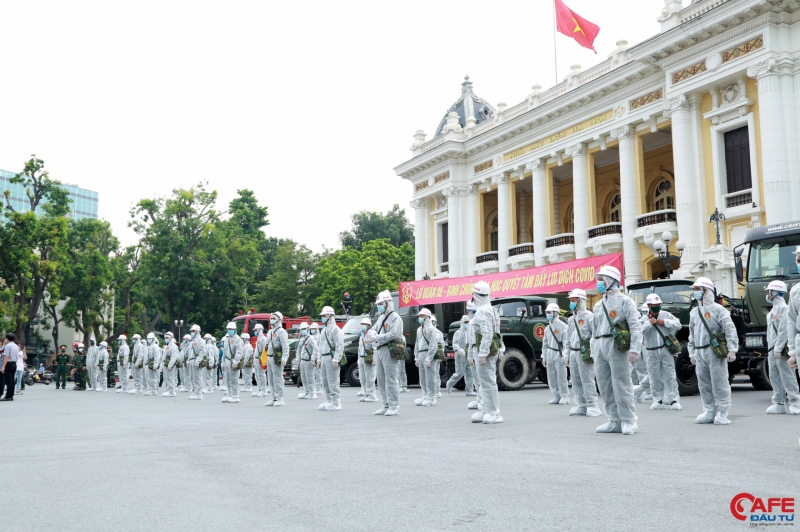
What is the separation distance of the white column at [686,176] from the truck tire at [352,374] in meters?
12.4

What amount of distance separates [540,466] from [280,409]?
30.8 feet

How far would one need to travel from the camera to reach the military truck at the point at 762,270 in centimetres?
1429

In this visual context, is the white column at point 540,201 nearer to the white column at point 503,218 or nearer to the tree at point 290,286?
the white column at point 503,218

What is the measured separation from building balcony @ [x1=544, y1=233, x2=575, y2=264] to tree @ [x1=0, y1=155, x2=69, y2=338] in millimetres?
25200

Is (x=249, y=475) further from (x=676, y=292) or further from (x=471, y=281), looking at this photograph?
(x=471, y=281)

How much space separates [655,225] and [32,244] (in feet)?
100

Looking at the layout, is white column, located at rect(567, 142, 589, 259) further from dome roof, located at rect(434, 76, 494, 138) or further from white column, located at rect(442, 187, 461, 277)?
dome roof, located at rect(434, 76, 494, 138)

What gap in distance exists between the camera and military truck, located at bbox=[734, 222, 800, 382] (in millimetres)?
14289

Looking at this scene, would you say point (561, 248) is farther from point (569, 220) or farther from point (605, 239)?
point (569, 220)

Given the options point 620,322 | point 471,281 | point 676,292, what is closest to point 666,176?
point 471,281

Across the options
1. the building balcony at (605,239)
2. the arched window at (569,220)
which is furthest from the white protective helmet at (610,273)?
the arched window at (569,220)

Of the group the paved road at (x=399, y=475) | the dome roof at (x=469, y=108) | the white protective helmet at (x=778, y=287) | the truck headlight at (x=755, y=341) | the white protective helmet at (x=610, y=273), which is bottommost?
the paved road at (x=399, y=475)

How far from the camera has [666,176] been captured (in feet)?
110

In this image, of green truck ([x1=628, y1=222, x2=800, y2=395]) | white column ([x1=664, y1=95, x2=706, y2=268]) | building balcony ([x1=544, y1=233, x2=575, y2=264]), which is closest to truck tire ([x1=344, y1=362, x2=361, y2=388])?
green truck ([x1=628, y1=222, x2=800, y2=395])
